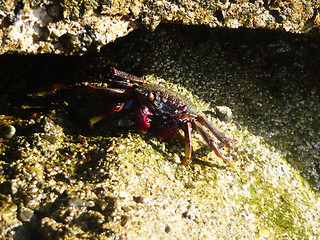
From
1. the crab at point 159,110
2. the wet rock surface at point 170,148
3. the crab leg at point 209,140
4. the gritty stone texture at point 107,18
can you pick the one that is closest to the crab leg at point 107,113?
the crab at point 159,110

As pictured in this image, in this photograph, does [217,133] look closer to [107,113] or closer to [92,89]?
[107,113]

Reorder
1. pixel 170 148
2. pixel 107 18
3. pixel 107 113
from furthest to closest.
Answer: pixel 170 148
pixel 107 113
pixel 107 18

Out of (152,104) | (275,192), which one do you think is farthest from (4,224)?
(275,192)

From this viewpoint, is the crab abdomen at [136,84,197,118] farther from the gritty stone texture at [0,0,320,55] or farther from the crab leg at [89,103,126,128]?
the gritty stone texture at [0,0,320,55]

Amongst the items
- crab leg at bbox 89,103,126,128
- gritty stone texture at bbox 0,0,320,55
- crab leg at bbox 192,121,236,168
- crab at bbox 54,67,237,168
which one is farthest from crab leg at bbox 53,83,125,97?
crab leg at bbox 192,121,236,168

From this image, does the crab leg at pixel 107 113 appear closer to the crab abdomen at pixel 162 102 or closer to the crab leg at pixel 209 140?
the crab abdomen at pixel 162 102

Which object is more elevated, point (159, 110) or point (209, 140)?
point (159, 110)

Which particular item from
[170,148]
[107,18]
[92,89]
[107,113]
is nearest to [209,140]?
[170,148]
